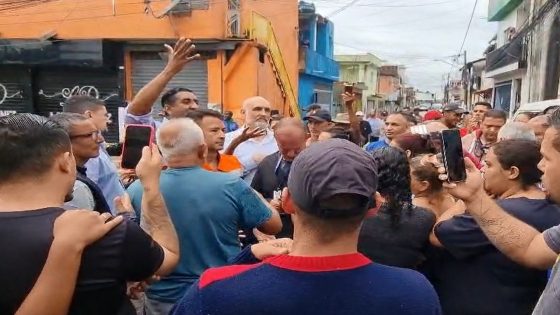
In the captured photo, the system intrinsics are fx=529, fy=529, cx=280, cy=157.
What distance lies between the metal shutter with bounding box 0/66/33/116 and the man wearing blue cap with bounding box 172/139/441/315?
14.2 m

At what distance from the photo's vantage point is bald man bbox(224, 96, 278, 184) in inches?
187

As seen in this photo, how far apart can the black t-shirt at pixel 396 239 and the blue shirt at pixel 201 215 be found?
64 cm

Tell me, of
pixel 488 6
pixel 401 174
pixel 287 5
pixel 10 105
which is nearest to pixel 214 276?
pixel 401 174

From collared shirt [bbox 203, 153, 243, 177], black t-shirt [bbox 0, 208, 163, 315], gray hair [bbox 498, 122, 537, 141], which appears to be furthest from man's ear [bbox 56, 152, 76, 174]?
gray hair [bbox 498, 122, 537, 141]

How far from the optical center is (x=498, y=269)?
94.5 inches

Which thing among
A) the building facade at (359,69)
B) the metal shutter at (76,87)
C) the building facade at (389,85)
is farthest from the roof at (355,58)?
the metal shutter at (76,87)

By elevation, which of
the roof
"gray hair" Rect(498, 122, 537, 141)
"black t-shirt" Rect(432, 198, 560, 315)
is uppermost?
the roof

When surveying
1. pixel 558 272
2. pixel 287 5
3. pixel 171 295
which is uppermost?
pixel 287 5

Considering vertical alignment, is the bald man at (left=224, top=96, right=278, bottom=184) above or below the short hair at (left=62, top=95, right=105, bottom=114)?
below

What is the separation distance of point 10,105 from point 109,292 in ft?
46.2

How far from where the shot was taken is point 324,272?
134cm

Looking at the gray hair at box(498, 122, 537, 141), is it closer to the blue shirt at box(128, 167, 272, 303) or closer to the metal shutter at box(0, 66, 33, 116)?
the blue shirt at box(128, 167, 272, 303)

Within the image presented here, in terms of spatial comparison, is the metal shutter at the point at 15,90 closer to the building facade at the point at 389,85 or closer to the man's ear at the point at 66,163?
the man's ear at the point at 66,163

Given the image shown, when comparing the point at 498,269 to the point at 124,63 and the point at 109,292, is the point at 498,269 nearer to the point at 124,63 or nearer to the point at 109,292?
the point at 109,292
